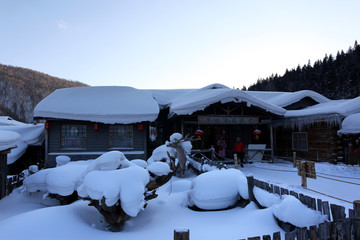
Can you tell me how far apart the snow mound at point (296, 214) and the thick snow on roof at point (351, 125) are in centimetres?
965

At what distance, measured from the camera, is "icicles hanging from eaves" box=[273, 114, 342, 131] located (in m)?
13.4

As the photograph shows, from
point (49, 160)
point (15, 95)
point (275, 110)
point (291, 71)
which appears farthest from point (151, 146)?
point (15, 95)

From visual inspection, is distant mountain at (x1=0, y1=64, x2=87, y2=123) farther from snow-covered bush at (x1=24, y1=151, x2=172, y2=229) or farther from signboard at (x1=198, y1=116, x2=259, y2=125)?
snow-covered bush at (x1=24, y1=151, x2=172, y2=229)

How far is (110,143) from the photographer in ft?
47.3

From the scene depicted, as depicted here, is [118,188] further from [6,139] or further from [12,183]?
[12,183]

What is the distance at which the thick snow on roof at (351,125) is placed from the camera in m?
11.9

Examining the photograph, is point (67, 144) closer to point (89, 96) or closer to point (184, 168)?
point (89, 96)

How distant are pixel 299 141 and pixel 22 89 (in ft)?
264

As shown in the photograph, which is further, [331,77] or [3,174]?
[331,77]

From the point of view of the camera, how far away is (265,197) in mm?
5723

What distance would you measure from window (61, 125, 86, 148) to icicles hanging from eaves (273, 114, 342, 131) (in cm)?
1337

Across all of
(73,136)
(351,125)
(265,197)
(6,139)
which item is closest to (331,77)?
(351,125)

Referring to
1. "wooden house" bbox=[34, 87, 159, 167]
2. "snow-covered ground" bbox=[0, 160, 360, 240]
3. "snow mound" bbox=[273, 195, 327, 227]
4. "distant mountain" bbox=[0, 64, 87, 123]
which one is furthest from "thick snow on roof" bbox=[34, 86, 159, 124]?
"distant mountain" bbox=[0, 64, 87, 123]

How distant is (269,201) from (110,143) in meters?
10.8
